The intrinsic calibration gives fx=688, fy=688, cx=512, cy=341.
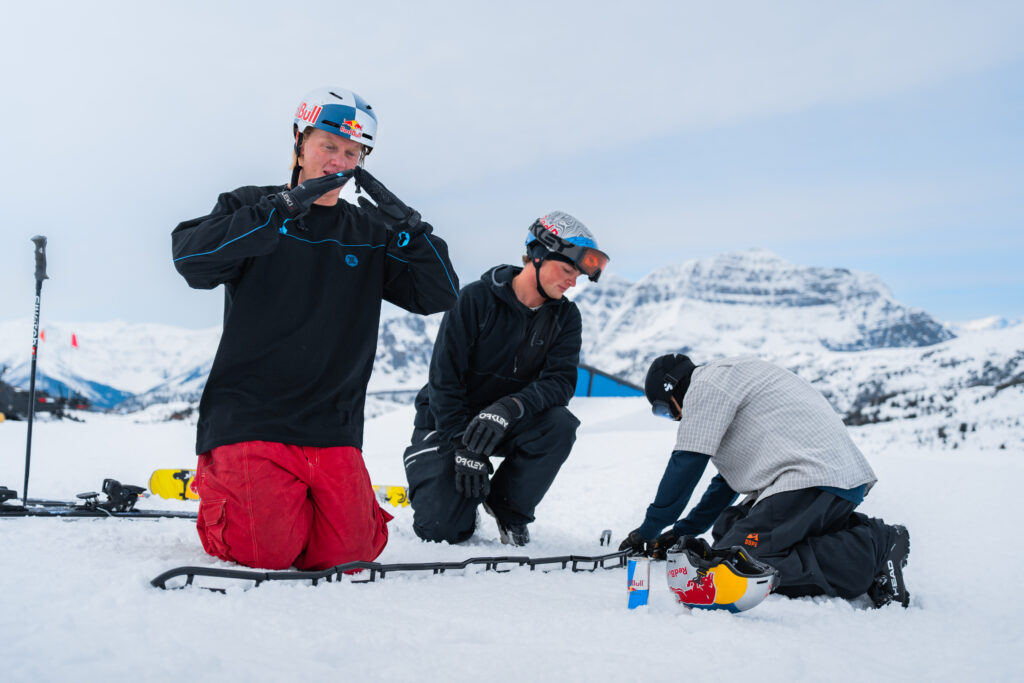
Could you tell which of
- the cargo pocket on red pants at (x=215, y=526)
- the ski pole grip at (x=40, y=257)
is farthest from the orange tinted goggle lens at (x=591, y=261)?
the ski pole grip at (x=40, y=257)

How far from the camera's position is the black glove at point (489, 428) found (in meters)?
3.51

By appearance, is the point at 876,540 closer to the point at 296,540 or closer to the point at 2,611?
the point at 296,540

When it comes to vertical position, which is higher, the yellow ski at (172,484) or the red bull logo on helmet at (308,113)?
the red bull logo on helmet at (308,113)

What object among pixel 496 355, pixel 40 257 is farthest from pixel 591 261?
pixel 40 257

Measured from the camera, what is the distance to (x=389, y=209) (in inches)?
112

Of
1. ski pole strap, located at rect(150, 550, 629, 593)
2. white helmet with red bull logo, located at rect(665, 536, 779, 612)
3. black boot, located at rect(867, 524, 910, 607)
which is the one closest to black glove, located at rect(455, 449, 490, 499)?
ski pole strap, located at rect(150, 550, 629, 593)

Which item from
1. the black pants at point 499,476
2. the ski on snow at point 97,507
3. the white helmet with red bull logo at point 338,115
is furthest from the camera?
the black pants at point 499,476

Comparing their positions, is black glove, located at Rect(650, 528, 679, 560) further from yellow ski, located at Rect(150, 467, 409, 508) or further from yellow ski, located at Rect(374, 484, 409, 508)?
yellow ski, located at Rect(150, 467, 409, 508)

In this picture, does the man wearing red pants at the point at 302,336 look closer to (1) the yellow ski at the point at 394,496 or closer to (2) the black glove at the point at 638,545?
(2) the black glove at the point at 638,545

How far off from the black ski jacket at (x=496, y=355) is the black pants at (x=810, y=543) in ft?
4.37

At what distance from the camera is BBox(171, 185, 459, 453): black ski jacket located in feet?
8.25

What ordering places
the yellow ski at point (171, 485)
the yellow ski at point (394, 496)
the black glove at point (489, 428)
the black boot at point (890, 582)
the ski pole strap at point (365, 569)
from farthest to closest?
the yellow ski at point (394, 496)
the yellow ski at point (171, 485)
the black glove at point (489, 428)
the black boot at point (890, 582)
the ski pole strap at point (365, 569)

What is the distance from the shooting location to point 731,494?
3623 mm

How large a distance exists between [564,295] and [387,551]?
5.59ft
